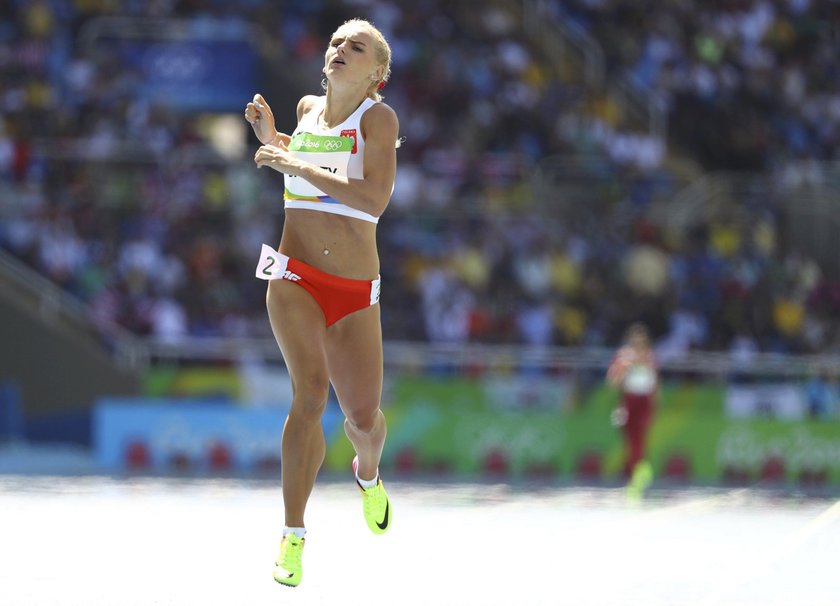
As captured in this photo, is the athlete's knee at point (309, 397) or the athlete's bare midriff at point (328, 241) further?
the athlete's bare midriff at point (328, 241)

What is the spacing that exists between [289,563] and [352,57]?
2.57 meters

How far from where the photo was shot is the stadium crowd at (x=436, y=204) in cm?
2462

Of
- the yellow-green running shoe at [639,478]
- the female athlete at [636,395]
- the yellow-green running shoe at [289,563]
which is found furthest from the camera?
the female athlete at [636,395]

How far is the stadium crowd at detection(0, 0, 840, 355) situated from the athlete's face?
629 inches

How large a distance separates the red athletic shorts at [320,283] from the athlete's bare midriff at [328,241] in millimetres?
44

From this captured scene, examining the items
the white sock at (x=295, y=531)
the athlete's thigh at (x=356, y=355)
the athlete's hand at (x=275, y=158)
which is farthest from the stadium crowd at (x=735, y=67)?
the white sock at (x=295, y=531)

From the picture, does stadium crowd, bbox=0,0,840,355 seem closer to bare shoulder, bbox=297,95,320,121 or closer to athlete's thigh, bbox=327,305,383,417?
bare shoulder, bbox=297,95,320,121

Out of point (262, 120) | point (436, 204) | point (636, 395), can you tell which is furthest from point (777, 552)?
point (436, 204)

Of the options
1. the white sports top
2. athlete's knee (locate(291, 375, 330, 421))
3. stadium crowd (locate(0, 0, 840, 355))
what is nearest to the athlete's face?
the white sports top

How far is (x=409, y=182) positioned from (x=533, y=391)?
486cm

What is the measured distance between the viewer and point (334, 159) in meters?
8.34

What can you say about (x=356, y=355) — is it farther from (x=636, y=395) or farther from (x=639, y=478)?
(x=636, y=395)

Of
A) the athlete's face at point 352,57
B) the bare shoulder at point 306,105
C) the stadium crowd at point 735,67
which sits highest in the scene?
the stadium crowd at point 735,67

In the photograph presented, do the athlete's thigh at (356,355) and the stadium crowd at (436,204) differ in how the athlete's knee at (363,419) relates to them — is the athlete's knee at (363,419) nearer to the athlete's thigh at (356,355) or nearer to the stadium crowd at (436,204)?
the athlete's thigh at (356,355)
